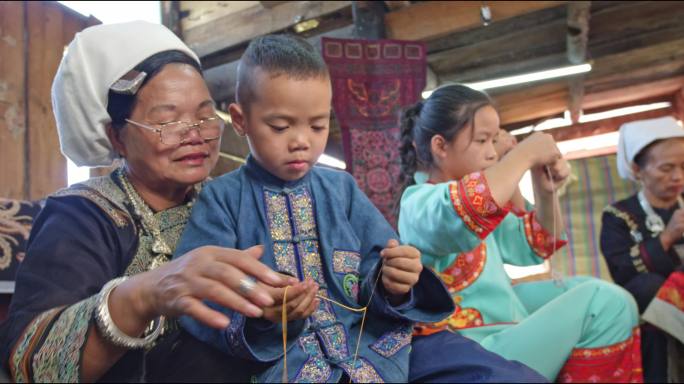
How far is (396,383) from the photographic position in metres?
1.25

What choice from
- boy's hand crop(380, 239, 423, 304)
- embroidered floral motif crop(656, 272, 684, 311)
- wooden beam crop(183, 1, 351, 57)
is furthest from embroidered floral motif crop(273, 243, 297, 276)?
wooden beam crop(183, 1, 351, 57)

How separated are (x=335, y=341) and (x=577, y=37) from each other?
14.8ft

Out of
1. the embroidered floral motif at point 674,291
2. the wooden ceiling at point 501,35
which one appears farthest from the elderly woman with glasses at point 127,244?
the wooden ceiling at point 501,35

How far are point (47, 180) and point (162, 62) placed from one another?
2.77 m

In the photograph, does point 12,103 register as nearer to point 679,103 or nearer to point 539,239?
point 539,239

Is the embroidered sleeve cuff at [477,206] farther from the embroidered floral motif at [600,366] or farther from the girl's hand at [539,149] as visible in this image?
the embroidered floral motif at [600,366]

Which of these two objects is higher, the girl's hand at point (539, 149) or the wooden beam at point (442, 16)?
the wooden beam at point (442, 16)

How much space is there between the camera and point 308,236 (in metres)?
1.50

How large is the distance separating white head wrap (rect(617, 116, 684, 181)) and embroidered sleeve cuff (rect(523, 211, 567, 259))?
151 centimetres

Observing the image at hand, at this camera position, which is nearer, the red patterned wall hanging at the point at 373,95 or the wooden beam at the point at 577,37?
the red patterned wall hanging at the point at 373,95

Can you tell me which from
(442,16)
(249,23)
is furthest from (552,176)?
(249,23)

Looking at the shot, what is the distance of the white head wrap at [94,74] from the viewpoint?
1.50 metres

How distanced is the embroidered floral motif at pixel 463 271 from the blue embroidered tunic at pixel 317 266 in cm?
67

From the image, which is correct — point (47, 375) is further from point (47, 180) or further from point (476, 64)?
point (476, 64)
